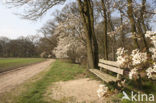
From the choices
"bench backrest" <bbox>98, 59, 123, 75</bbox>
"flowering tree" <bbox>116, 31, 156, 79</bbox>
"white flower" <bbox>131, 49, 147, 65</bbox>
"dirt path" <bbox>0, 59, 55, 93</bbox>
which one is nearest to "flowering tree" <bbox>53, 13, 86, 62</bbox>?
"dirt path" <bbox>0, 59, 55, 93</bbox>

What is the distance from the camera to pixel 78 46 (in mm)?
15812

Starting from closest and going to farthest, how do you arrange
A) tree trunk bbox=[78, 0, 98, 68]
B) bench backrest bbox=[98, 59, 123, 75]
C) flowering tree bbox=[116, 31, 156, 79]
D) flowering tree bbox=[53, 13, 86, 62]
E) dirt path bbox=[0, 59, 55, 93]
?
flowering tree bbox=[116, 31, 156, 79] → bench backrest bbox=[98, 59, 123, 75] → dirt path bbox=[0, 59, 55, 93] → tree trunk bbox=[78, 0, 98, 68] → flowering tree bbox=[53, 13, 86, 62]

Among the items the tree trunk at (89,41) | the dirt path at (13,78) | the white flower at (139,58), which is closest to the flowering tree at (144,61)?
the white flower at (139,58)

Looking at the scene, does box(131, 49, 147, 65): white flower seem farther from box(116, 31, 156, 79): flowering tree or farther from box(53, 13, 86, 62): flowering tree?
box(53, 13, 86, 62): flowering tree

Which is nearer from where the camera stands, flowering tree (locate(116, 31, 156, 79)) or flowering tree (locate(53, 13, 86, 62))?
flowering tree (locate(116, 31, 156, 79))

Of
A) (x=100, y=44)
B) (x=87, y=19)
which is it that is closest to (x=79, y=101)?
(x=87, y=19)

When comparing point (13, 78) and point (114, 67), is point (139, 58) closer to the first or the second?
point (114, 67)

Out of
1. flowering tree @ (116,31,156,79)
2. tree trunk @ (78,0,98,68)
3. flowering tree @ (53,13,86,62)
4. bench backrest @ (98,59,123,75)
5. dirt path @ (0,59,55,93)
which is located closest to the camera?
flowering tree @ (116,31,156,79)

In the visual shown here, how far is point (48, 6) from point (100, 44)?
10.4 meters

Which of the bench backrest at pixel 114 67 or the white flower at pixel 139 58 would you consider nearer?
the white flower at pixel 139 58

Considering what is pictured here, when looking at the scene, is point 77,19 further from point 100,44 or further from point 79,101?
point 79,101

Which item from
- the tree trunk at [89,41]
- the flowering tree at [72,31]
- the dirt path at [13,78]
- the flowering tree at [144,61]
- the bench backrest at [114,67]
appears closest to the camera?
the flowering tree at [144,61]

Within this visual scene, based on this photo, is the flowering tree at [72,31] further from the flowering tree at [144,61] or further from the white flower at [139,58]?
the white flower at [139,58]

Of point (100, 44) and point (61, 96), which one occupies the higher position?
point (100, 44)
